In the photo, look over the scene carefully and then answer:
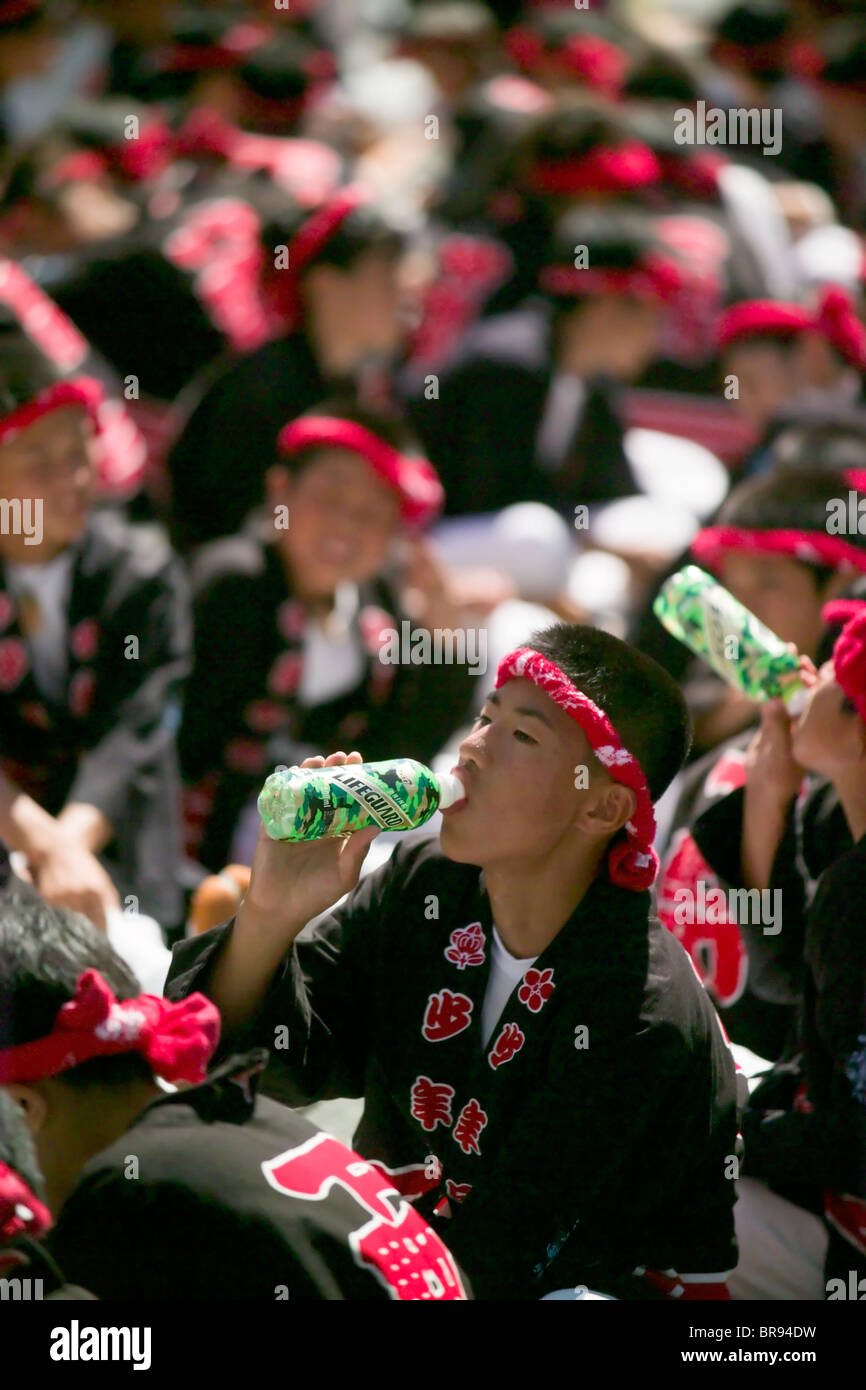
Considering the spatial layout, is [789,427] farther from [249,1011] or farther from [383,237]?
[249,1011]

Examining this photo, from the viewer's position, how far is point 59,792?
342cm

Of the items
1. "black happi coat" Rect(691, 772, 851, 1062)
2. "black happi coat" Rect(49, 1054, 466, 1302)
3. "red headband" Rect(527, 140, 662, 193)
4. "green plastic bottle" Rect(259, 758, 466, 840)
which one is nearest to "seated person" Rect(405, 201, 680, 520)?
"red headband" Rect(527, 140, 662, 193)

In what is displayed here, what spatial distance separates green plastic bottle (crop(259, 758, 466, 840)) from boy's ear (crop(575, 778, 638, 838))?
22cm

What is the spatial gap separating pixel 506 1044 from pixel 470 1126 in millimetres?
106

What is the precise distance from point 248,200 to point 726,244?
58.6 inches

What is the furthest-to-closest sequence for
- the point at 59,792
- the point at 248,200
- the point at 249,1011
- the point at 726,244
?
1. the point at 726,244
2. the point at 248,200
3. the point at 59,792
4. the point at 249,1011

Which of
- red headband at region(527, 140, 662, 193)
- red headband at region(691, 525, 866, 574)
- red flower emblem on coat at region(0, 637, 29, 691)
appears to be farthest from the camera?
red headband at region(527, 140, 662, 193)

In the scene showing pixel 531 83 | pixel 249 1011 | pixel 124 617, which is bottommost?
pixel 249 1011

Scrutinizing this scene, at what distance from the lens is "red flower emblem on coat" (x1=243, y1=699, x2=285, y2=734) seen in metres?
3.65

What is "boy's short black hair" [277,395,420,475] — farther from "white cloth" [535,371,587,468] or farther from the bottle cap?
the bottle cap

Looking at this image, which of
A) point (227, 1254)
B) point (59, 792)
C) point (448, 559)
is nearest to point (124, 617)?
point (59, 792)

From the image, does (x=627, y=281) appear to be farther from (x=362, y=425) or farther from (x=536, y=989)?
(x=536, y=989)

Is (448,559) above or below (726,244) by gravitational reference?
below

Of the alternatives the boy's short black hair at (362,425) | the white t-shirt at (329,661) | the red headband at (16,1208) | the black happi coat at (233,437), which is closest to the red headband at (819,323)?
the black happi coat at (233,437)
